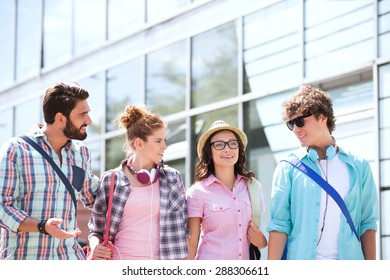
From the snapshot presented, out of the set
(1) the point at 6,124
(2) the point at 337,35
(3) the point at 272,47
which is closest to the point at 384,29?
(2) the point at 337,35

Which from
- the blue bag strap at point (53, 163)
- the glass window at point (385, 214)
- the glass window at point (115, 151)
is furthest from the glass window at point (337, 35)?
the blue bag strap at point (53, 163)

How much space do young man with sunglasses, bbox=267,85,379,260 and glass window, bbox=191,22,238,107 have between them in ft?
18.7

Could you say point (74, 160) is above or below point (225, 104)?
below

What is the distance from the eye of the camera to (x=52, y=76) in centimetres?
1429

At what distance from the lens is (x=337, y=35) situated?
942 cm

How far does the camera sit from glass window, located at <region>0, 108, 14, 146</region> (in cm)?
1544

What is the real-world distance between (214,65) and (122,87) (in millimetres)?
2198

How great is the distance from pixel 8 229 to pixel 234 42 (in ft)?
21.0

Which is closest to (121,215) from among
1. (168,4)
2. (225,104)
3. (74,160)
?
(74,160)

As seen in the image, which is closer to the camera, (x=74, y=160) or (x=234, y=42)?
(x=74, y=160)

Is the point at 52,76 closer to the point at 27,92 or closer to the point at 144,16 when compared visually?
the point at 27,92

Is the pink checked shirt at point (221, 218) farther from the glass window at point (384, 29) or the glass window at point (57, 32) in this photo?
the glass window at point (57, 32)

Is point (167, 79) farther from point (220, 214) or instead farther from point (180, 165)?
point (220, 214)
